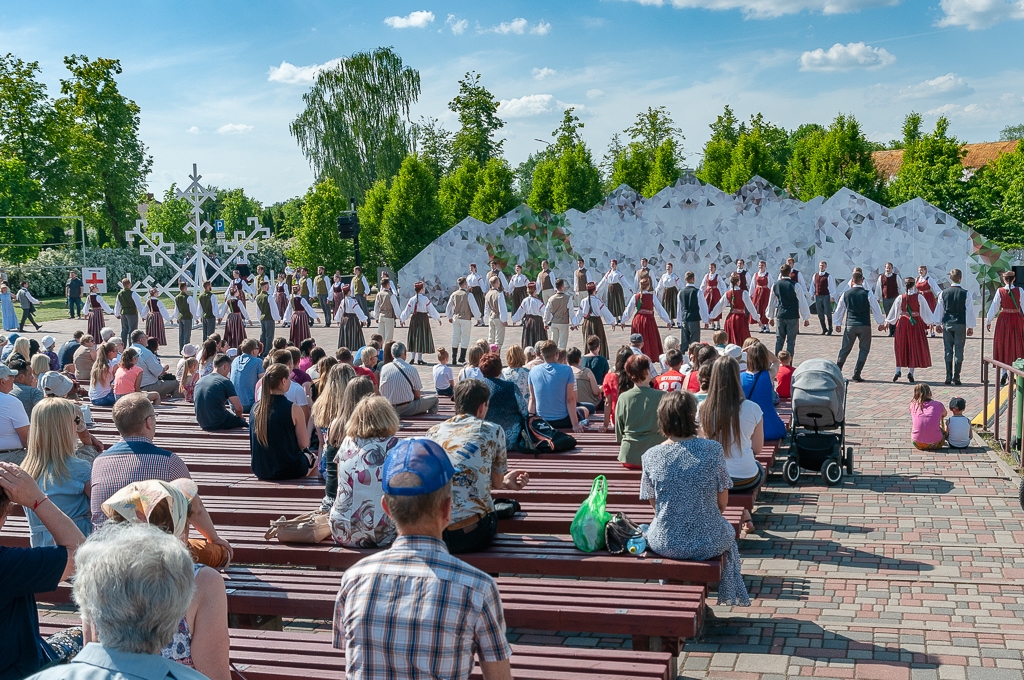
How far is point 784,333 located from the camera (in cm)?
1634

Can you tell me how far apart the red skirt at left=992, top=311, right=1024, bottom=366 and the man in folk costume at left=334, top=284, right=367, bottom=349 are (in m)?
10.8

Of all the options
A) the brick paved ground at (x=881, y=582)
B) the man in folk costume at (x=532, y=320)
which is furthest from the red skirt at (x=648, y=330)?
the brick paved ground at (x=881, y=582)

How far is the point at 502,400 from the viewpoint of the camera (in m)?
7.22

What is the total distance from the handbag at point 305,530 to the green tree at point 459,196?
31375 mm

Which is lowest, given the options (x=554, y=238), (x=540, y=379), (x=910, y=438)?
(x=910, y=438)

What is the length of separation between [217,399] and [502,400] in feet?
11.5

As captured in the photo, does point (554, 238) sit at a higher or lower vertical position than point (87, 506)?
higher

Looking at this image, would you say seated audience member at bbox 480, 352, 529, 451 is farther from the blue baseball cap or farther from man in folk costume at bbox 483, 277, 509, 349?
man in folk costume at bbox 483, 277, 509, 349

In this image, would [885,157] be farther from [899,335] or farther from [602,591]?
[602,591]

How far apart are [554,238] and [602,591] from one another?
81.7 ft

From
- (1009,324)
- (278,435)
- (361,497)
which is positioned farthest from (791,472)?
(1009,324)

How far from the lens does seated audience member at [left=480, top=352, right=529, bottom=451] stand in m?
6.91

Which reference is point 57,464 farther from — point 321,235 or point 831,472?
point 321,235

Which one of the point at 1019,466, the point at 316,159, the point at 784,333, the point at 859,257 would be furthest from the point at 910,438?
the point at 316,159
